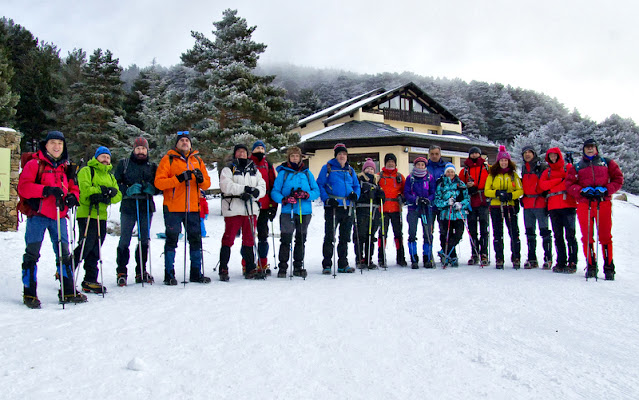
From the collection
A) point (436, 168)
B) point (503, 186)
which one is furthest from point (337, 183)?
point (503, 186)

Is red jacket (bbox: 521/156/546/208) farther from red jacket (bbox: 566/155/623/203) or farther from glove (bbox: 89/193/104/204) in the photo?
glove (bbox: 89/193/104/204)

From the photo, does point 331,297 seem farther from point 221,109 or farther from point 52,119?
point 52,119

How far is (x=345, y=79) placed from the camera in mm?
89688

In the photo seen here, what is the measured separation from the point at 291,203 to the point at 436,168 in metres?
3.00

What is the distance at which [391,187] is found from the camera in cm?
766

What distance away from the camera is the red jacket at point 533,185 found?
23.0 feet

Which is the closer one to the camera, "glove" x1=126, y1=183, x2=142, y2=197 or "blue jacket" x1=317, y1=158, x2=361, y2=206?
"glove" x1=126, y1=183, x2=142, y2=197

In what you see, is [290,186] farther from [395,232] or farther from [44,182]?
[44,182]

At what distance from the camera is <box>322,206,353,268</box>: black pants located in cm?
696

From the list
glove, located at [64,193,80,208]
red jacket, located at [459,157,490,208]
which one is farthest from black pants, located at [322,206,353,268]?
glove, located at [64,193,80,208]

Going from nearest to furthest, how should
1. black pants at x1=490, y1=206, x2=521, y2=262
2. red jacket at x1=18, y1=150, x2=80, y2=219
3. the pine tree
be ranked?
red jacket at x1=18, y1=150, x2=80, y2=219, black pants at x1=490, y1=206, x2=521, y2=262, the pine tree

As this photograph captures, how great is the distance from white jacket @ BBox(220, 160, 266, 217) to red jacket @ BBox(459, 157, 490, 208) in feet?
12.4

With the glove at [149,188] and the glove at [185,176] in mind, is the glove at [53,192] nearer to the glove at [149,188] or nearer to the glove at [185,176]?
the glove at [149,188]

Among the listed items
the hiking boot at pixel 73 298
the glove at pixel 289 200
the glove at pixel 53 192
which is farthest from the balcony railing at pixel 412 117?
the hiking boot at pixel 73 298
